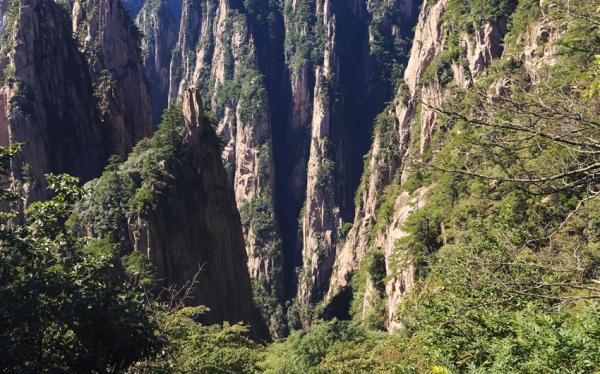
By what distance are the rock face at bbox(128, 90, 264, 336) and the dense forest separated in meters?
0.18

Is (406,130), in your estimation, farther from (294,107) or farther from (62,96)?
(294,107)

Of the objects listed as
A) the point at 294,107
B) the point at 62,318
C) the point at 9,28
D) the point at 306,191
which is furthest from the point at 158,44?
the point at 62,318

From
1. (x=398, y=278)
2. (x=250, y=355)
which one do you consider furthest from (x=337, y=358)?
(x=398, y=278)

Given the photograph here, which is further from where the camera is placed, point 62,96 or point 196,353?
point 62,96

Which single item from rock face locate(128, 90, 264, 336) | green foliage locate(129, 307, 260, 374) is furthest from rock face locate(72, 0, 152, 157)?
green foliage locate(129, 307, 260, 374)

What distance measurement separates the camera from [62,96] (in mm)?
46219

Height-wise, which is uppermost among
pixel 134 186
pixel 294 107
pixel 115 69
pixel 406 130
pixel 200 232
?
pixel 294 107

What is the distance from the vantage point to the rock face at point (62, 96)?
1645 inches

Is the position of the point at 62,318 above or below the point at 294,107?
below

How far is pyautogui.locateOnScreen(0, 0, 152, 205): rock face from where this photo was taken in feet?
137

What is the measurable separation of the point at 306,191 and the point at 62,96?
7018 cm

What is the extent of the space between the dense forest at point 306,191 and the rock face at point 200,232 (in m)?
0.18

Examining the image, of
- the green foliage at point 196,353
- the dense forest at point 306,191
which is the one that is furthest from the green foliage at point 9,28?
the green foliage at point 196,353

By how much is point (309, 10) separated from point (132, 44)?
7731 centimetres
